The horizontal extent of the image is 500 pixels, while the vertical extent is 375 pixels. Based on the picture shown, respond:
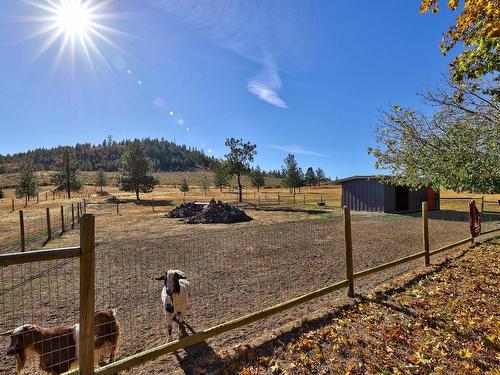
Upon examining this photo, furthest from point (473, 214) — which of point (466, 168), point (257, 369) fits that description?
point (257, 369)

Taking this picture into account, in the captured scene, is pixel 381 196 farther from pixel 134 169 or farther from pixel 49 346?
pixel 134 169

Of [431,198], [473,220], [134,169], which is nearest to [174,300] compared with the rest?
[473,220]

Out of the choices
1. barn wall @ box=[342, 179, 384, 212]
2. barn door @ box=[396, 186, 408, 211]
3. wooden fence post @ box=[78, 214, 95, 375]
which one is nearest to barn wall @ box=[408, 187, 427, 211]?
barn door @ box=[396, 186, 408, 211]

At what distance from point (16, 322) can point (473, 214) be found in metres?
14.0

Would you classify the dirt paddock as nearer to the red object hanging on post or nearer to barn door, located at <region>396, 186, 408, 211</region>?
the red object hanging on post

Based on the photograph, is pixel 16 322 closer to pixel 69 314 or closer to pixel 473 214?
pixel 69 314

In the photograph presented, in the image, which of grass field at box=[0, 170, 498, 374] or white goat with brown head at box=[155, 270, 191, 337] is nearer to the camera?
white goat with brown head at box=[155, 270, 191, 337]

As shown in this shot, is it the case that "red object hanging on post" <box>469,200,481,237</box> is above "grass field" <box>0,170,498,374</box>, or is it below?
above

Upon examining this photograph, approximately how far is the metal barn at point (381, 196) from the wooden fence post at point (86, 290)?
→ 89.1 ft

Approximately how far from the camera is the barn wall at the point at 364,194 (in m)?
27.8

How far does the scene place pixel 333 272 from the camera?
30.0 ft

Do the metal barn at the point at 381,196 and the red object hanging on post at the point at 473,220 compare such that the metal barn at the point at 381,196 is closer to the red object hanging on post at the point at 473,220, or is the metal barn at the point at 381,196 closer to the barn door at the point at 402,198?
the barn door at the point at 402,198

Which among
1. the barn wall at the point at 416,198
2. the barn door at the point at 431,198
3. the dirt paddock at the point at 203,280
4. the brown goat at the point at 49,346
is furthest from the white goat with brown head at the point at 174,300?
the barn door at the point at 431,198

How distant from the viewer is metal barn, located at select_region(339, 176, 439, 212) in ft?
90.8
